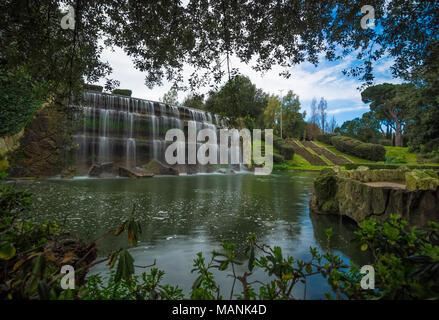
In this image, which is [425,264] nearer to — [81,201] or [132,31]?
[132,31]

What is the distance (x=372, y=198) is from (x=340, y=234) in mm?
1191

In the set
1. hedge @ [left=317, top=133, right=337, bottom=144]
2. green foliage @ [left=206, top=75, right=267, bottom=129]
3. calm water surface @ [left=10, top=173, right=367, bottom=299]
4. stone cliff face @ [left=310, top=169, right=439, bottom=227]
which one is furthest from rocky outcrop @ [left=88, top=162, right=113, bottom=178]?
hedge @ [left=317, top=133, right=337, bottom=144]

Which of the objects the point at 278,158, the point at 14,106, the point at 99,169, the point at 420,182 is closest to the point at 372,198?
the point at 420,182

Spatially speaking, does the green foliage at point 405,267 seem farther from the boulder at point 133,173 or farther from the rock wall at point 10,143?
the boulder at point 133,173

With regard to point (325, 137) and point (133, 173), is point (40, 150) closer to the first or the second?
point (133, 173)

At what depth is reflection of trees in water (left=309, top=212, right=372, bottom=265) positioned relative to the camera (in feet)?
12.8

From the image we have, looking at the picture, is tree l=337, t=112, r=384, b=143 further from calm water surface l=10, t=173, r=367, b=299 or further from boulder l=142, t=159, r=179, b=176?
calm water surface l=10, t=173, r=367, b=299

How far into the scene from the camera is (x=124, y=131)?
2370cm

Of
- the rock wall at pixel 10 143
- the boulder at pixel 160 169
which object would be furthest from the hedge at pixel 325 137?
the rock wall at pixel 10 143

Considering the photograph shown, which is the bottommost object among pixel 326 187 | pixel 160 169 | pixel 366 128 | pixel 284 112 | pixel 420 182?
pixel 160 169

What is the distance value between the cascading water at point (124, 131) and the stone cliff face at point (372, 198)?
1750 cm

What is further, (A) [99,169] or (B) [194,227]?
(A) [99,169]

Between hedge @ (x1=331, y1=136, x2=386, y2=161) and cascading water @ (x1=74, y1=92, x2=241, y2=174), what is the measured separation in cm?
3013
